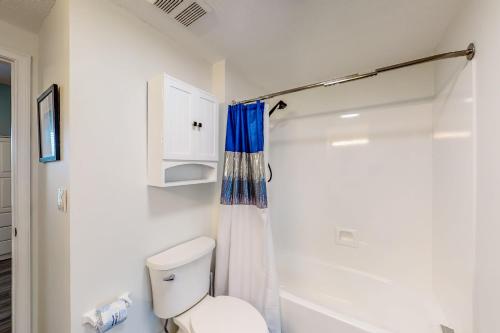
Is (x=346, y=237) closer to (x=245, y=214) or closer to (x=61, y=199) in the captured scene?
(x=245, y=214)

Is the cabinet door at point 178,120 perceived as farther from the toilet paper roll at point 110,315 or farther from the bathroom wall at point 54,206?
the toilet paper roll at point 110,315

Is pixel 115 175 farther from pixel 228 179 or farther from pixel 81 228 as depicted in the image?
pixel 228 179

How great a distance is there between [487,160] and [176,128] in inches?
59.3

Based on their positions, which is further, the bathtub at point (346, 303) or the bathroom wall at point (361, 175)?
the bathroom wall at point (361, 175)

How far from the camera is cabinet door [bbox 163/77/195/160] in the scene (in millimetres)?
1200

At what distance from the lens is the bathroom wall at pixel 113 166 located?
3.21 feet

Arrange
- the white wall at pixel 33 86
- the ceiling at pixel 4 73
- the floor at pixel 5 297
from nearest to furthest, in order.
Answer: the white wall at pixel 33 86
the floor at pixel 5 297
the ceiling at pixel 4 73

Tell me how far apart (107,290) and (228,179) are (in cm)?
94

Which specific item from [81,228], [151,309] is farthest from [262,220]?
[81,228]

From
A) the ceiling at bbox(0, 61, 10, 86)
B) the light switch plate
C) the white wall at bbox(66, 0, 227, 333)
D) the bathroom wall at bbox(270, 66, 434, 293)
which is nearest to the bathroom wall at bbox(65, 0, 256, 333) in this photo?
the white wall at bbox(66, 0, 227, 333)

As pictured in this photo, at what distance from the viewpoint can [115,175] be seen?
111 centimetres

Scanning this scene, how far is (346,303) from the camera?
1845 mm

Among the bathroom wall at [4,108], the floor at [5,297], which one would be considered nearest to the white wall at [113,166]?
the floor at [5,297]

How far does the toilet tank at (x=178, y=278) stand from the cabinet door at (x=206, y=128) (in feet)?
2.05
